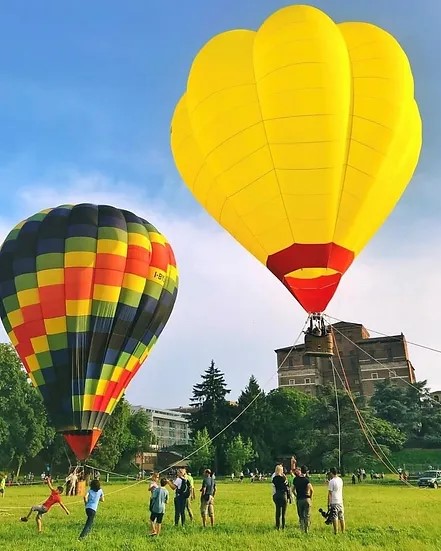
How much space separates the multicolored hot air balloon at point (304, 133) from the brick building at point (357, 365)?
67.3 meters

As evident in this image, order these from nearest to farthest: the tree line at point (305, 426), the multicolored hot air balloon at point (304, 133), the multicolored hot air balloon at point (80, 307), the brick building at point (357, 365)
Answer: the multicolored hot air balloon at point (304, 133)
the multicolored hot air balloon at point (80, 307)
the tree line at point (305, 426)
the brick building at point (357, 365)

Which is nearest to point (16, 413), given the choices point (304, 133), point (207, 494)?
point (207, 494)

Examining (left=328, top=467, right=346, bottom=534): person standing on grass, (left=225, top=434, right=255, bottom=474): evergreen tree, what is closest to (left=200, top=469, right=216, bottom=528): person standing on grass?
(left=328, top=467, right=346, bottom=534): person standing on grass

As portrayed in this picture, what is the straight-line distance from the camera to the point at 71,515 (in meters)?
14.9

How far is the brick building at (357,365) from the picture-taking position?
8050 centimetres

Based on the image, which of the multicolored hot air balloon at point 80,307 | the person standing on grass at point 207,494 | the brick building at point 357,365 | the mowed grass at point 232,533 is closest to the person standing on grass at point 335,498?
the mowed grass at point 232,533

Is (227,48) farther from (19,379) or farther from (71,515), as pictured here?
(19,379)

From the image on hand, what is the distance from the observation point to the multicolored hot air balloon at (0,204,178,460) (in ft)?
60.9

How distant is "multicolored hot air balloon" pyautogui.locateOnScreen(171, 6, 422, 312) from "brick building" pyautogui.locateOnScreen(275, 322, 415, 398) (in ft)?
221

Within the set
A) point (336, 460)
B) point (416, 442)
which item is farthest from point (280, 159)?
point (416, 442)

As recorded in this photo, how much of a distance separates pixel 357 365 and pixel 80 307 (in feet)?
230

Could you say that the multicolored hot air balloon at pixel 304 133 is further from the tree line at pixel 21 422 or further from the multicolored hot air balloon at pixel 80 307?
the tree line at pixel 21 422

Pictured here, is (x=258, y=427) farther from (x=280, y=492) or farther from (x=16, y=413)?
(x=280, y=492)

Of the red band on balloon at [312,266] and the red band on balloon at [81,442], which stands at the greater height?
the red band on balloon at [312,266]
